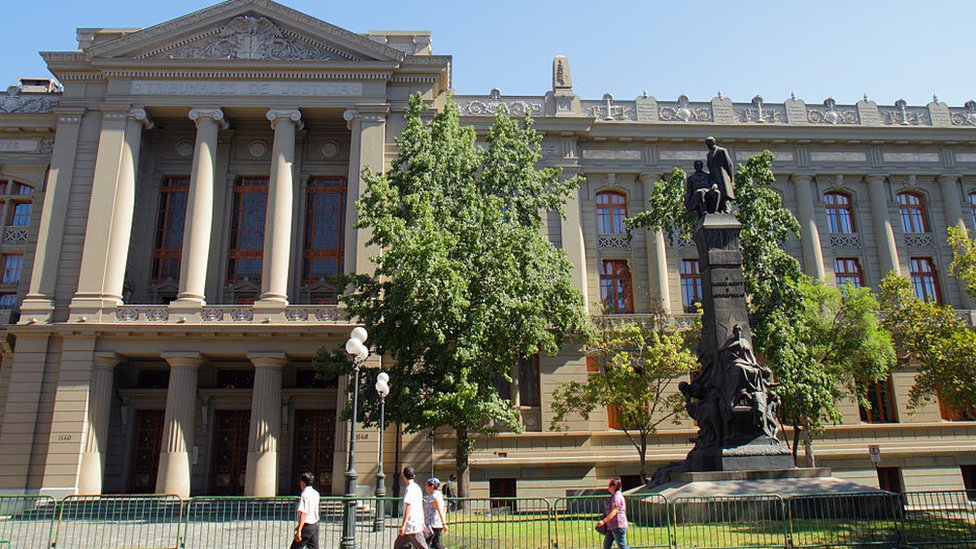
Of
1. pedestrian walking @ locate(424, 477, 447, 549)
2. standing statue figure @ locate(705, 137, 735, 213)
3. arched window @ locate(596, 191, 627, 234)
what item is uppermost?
arched window @ locate(596, 191, 627, 234)

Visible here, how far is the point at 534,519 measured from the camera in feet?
44.5

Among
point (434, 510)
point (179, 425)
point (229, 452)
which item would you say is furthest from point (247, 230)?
point (434, 510)

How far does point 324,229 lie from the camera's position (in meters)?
32.2

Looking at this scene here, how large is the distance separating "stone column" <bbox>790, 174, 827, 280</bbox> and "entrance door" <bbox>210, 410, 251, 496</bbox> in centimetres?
2602

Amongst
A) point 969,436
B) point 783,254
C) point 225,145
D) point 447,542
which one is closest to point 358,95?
point 225,145

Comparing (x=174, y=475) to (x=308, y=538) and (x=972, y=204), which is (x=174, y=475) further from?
(x=972, y=204)

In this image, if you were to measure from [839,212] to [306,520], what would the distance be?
102ft

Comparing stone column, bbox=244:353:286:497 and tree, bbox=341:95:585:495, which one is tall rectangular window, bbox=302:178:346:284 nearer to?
stone column, bbox=244:353:286:497

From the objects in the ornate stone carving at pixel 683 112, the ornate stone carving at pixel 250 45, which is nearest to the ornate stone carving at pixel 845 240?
the ornate stone carving at pixel 683 112

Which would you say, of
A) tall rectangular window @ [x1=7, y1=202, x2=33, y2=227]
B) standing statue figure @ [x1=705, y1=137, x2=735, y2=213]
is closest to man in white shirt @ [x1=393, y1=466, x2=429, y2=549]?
standing statue figure @ [x1=705, y1=137, x2=735, y2=213]

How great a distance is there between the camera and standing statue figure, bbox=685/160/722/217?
17.2 metres

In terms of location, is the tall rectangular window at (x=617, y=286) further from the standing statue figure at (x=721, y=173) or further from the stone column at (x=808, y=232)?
the standing statue figure at (x=721, y=173)

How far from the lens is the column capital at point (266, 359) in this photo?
89.6 feet

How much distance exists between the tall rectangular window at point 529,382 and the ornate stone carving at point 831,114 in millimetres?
18609
